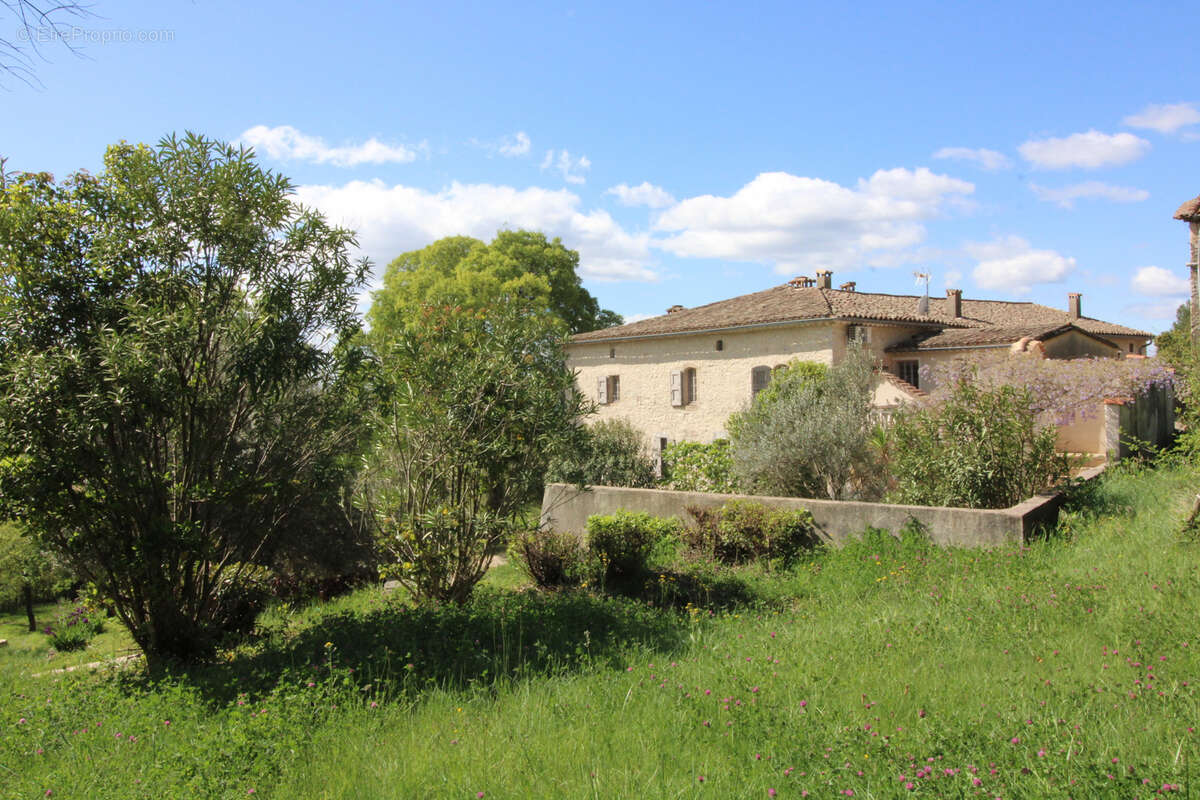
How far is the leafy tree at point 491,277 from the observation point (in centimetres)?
2941

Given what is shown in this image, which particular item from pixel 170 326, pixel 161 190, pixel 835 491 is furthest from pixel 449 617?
pixel 835 491

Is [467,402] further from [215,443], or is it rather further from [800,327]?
[800,327]

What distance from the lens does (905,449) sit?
1029cm

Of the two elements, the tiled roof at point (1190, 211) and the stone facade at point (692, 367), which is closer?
the tiled roof at point (1190, 211)

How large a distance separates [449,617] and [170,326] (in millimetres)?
3274

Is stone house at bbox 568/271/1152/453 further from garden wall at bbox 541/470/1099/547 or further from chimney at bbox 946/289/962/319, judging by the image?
garden wall at bbox 541/470/1099/547

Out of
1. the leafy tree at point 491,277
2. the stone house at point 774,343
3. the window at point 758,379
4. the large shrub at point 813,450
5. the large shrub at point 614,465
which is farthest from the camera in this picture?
the leafy tree at point 491,277

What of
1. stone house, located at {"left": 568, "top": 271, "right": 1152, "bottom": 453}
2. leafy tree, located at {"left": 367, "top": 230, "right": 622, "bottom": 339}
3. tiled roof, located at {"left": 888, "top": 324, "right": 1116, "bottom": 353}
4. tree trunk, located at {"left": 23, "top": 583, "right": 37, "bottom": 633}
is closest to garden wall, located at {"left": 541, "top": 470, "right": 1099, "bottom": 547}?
stone house, located at {"left": 568, "top": 271, "right": 1152, "bottom": 453}

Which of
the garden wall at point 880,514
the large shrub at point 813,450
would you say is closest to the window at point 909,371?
the large shrub at point 813,450

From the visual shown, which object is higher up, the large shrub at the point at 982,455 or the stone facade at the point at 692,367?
the stone facade at the point at 692,367

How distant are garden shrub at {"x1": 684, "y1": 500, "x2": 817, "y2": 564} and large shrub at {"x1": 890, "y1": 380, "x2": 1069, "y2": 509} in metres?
1.62

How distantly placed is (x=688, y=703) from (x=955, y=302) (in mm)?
22680

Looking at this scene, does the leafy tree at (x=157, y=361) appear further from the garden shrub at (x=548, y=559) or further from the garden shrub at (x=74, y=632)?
the garden shrub at (x=74, y=632)

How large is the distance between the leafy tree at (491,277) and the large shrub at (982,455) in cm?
2047
